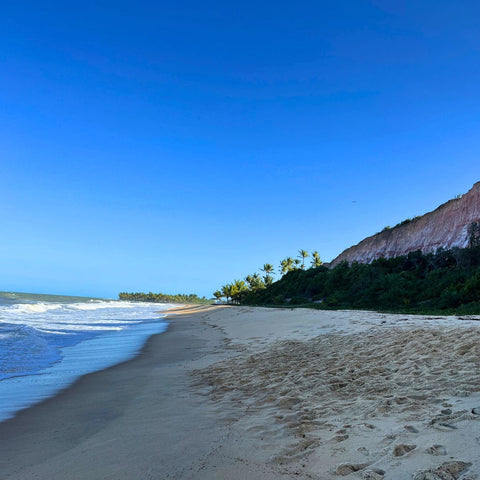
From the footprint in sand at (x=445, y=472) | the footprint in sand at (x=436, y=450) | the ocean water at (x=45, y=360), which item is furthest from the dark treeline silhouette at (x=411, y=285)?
the ocean water at (x=45, y=360)

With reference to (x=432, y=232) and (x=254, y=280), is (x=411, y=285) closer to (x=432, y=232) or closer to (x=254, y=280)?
(x=432, y=232)

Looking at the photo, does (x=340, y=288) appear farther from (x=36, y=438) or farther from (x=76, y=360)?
(x=36, y=438)

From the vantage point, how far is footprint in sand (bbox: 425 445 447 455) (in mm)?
2633

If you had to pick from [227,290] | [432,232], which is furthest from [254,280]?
[432,232]

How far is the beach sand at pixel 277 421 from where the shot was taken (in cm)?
281

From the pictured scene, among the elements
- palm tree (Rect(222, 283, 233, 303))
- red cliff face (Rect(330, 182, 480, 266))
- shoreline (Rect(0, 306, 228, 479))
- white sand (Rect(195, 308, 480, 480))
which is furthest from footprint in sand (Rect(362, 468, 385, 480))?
palm tree (Rect(222, 283, 233, 303))

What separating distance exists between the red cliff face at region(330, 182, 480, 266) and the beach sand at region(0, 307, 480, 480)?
28506 millimetres

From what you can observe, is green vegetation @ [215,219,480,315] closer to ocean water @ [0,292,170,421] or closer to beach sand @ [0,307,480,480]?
beach sand @ [0,307,480,480]

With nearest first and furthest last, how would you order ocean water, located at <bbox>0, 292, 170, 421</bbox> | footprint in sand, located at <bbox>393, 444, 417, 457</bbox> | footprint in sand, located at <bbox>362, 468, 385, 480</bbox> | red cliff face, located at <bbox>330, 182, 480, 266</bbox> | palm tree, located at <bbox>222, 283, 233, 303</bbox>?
footprint in sand, located at <bbox>362, 468, 385, 480</bbox>
footprint in sand, located at <bbox>393, 444, 417, 457</bbox>
ocean water, located at <bbox>0, 292, 170, 421</bbox>
red cliff face, located at <bbox>330, 182, 480, 266</bbox>
palm tree, located at <bbox>222, 283, 233, 303</bbox>

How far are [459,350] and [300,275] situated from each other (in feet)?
149

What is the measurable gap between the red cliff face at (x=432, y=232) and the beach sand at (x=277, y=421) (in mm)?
28506

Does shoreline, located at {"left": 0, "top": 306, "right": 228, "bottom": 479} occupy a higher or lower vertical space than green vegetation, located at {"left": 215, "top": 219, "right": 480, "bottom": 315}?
lower

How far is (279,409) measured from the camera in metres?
4.38

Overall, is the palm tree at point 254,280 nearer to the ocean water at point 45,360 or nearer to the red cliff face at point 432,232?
the red cliff face at point 432,232
